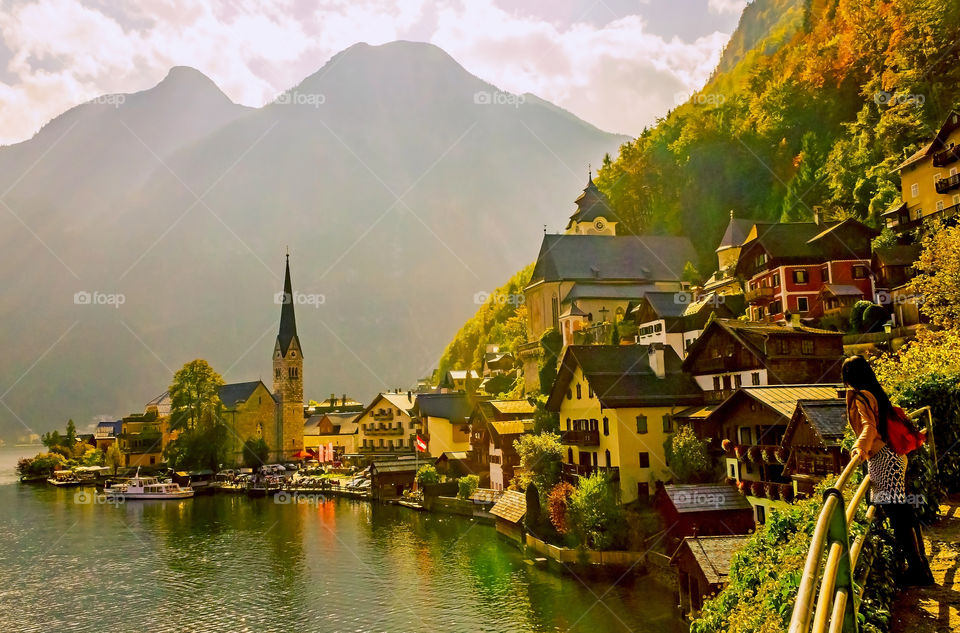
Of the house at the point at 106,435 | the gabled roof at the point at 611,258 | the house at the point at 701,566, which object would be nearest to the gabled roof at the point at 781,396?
the house at the point at 701,566

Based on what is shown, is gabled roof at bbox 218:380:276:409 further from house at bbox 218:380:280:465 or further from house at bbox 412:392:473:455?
house at bbox 412:392:473:455

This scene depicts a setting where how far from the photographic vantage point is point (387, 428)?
307 ft

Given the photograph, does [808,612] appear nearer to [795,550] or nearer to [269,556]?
[795,550]

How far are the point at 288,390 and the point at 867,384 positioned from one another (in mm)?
114864

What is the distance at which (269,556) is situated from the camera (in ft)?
140

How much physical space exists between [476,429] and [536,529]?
23247mm

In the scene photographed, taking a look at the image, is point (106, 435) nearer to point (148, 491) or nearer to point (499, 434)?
point (148, 491)

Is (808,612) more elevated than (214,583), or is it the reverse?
(808,612)

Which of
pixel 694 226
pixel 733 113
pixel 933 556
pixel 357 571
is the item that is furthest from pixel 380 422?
pixel 933 556

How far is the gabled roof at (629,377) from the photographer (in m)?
38.2

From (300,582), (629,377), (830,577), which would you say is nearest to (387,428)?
(300,582)

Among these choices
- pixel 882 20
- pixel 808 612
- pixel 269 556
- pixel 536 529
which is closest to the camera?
pixel 808 612

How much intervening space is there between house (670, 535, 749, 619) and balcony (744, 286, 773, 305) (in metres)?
27.7

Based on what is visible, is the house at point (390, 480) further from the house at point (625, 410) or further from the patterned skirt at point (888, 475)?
the patterned skirt at point (888, 475)
